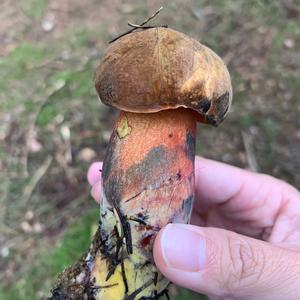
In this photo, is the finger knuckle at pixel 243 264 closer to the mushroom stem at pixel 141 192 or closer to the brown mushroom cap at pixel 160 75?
the mushroom stem at pixel 141 192

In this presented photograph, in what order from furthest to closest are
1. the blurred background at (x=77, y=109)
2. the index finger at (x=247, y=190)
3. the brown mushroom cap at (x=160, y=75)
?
the blurred background at (x=77, y=109)
the index finger at (x=247, y=190)
the brown mushroom cap at (x=160, y=75)

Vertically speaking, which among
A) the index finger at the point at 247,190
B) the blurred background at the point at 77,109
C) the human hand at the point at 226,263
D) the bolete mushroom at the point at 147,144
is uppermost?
the bolete mushroom at the point at 147,144

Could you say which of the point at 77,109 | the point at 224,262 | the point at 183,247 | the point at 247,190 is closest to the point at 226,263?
the point at 224,262

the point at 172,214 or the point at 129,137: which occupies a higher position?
the point at 129,137

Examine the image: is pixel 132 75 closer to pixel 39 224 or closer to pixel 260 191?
pixel 260 191

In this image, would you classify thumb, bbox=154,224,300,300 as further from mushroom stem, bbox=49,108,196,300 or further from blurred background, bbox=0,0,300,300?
blurred background, bbox=0,0,300,300

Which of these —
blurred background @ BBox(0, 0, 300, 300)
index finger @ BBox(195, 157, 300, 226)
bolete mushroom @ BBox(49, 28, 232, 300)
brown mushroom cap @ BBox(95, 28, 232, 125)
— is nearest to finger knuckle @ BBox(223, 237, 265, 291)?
bolete mushroom @ BBox(49, 28, 232, 300)

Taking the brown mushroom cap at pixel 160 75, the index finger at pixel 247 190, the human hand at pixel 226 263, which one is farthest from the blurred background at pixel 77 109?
the brown mushroom cap at pixel 160 75

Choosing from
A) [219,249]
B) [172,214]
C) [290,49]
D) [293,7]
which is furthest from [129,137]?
[293,7]
